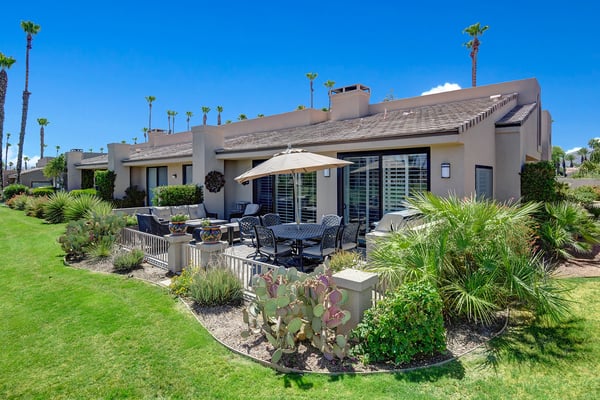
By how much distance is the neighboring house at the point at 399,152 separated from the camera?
33.5 feet

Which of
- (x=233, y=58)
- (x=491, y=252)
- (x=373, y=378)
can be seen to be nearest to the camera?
(x=373, y=378)

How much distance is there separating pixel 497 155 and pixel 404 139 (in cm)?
456

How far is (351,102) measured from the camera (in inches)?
699

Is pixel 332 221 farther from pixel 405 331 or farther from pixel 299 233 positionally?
pixel 405 331

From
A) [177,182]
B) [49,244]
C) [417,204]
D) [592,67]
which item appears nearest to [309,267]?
[417,204]

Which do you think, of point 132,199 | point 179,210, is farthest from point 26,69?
point 179,210

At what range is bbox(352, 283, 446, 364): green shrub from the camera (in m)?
4.43

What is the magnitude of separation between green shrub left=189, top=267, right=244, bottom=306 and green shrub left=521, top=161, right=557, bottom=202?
10777mm

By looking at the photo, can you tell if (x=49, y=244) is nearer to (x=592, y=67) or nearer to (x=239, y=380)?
(x=239, y=380)

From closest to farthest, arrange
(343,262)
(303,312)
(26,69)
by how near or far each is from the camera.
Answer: (303,312) < (343,262) < (26,69)

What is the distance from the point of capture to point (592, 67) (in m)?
21.5

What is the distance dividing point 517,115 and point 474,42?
22.2 meters

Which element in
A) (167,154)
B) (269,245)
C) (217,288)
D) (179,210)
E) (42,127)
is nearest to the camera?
(217,288)

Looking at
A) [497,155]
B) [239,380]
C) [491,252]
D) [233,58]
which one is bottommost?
[239,380]
